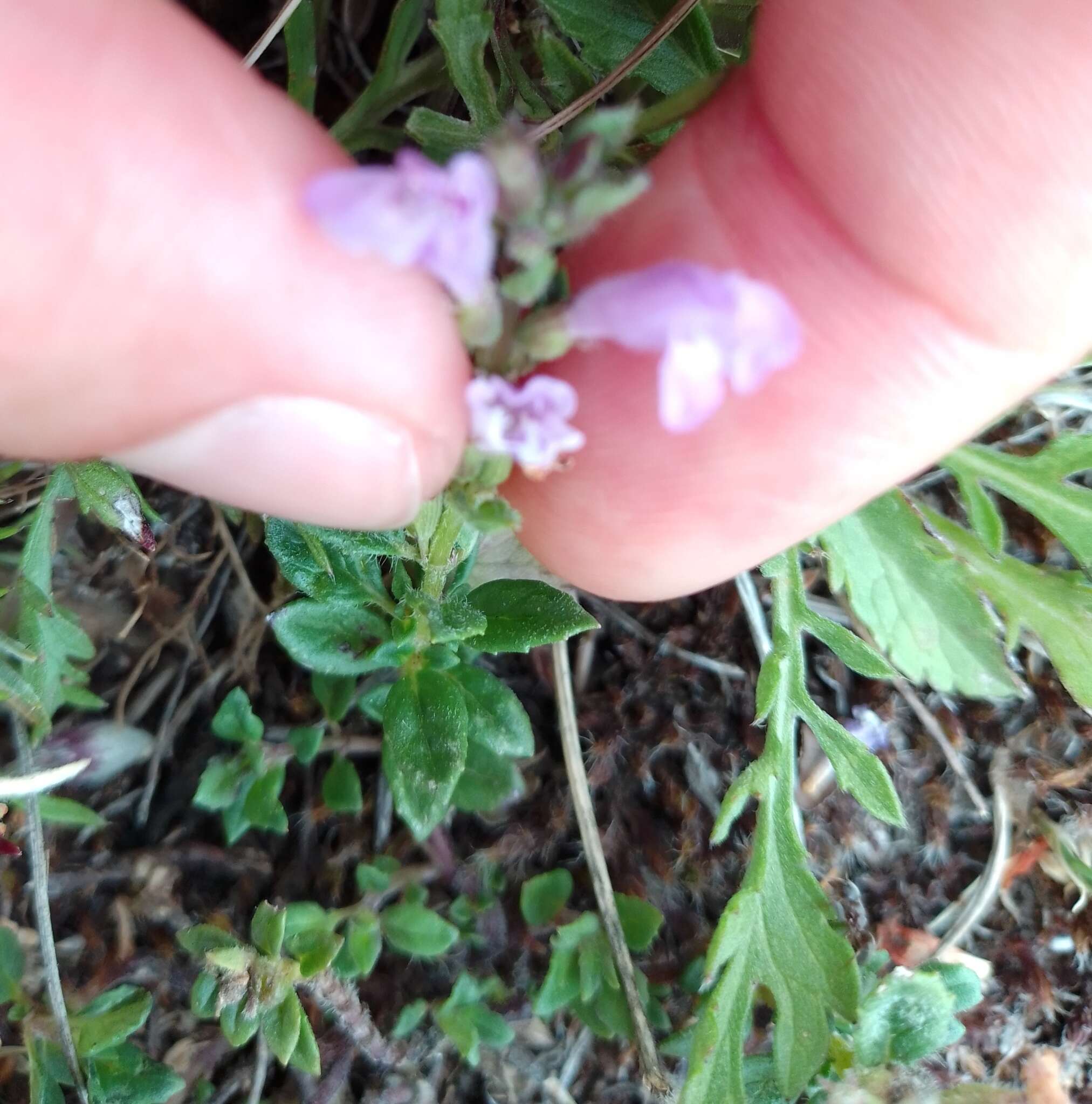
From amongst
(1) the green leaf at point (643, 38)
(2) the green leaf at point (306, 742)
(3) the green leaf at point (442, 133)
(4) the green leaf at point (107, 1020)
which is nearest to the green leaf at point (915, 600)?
(1) the green leaf at point (643, 38)

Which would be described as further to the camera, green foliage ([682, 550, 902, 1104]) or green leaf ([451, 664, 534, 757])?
green leaf ([451, 664, 534, 757])

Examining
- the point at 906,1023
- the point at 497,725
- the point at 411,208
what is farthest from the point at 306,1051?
the point at 411,208

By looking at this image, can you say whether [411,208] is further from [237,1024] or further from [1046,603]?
[1046,603]

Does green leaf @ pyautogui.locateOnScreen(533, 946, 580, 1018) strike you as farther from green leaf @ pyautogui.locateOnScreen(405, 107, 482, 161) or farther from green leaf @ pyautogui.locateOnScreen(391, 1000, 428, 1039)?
green leaf @ pyautogui.locateOnScreen(405, 107, 482, 161)

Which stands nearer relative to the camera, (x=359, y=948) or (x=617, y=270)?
(x=617, y=270)

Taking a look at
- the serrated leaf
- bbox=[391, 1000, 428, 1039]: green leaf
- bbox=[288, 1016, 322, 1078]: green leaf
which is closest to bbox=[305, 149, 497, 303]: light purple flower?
the serrated leaf
